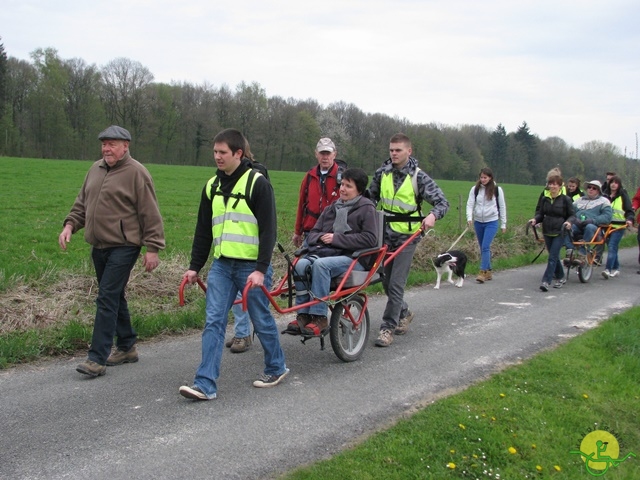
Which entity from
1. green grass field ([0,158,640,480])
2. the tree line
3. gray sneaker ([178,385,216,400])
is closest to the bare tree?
the tree line

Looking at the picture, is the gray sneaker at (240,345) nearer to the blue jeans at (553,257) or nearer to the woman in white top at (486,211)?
the woman in white top at (486,211)

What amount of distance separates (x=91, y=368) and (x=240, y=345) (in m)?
1.54

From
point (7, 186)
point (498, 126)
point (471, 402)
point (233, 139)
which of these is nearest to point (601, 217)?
point (471, 402)

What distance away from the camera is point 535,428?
441 cm

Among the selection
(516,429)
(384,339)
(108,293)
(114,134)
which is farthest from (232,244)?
(516,429)

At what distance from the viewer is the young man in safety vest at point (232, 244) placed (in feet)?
15.8

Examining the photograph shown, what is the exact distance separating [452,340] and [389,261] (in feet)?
4.14

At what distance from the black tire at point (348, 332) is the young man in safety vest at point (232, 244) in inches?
35.7

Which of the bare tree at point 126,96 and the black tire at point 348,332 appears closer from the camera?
the black tire at point 348,332

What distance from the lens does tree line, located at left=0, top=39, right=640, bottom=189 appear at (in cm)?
6184

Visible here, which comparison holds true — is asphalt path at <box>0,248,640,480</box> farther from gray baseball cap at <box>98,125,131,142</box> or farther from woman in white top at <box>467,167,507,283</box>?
woman in white top at <box>467,167,507,283</box>

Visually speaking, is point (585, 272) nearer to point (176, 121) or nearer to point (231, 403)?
point (231, 403)

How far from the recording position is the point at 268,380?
206 inches

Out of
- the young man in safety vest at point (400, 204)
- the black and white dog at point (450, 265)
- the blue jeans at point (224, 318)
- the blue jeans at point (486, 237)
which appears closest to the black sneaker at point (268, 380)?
the blue jeans at point (224, 318)
